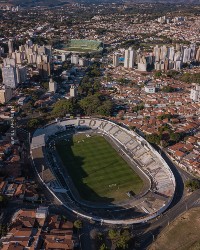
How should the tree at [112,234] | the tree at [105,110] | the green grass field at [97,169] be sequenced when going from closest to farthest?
the tree at [112,234] → the green grass field at [97,169] → the tree at [105,110]

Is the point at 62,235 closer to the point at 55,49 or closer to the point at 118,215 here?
the point at 118,215

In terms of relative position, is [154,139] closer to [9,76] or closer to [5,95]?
[5,95]

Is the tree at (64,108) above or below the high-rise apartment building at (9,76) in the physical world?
below

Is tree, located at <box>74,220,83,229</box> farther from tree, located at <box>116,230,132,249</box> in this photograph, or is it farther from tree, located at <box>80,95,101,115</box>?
tree, located at <box>80,95,101,115</box>

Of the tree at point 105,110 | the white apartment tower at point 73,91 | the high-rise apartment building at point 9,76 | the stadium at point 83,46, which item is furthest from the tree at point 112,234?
the stadium at point 83,46

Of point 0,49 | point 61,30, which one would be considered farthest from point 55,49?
point 61,30

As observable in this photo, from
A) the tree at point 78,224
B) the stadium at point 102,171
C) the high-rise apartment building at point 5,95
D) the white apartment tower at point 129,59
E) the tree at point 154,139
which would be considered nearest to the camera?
the tree at point 78,224

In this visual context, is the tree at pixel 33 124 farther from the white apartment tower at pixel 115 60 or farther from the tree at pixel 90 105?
the white apartment tower at pixel 115 60
